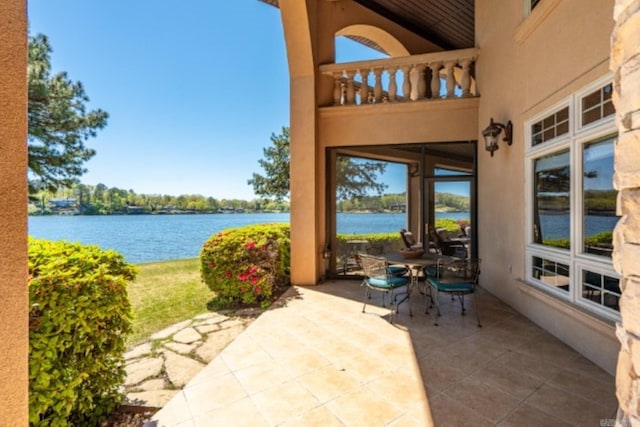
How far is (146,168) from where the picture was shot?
2939 cm

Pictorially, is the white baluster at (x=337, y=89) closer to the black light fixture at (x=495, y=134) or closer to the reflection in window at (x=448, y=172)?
the reflection in window at (x=448, y=172)

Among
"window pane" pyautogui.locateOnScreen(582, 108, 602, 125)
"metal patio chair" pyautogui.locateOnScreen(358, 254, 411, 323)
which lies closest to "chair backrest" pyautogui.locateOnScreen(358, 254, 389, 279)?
"metal patio chair" pyautogui.locateOnScreen(358, 254, 411, 323)

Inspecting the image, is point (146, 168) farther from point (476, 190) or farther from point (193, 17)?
point (476, 190)

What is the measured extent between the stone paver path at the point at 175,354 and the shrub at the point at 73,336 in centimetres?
38

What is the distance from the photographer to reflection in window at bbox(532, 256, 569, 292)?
11.5 ft

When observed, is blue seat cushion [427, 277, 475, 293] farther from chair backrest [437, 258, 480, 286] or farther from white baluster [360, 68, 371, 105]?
white baluster [360, 68, 371, 105]

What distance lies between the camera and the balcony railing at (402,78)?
240 inches

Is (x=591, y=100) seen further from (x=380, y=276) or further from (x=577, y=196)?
(x=380, y=276)

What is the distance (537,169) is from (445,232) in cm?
273

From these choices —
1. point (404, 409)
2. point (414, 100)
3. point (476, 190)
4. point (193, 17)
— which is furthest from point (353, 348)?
point (193, 17)

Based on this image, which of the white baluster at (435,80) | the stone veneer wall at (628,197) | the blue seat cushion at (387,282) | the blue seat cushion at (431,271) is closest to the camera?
the stone veneer wall at (628,197)

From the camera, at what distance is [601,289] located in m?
2.97

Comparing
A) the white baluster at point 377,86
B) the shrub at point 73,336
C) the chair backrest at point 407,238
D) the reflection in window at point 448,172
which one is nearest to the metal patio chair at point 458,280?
the chair backrest at point 407,238

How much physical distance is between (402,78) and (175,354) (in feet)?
22.1
